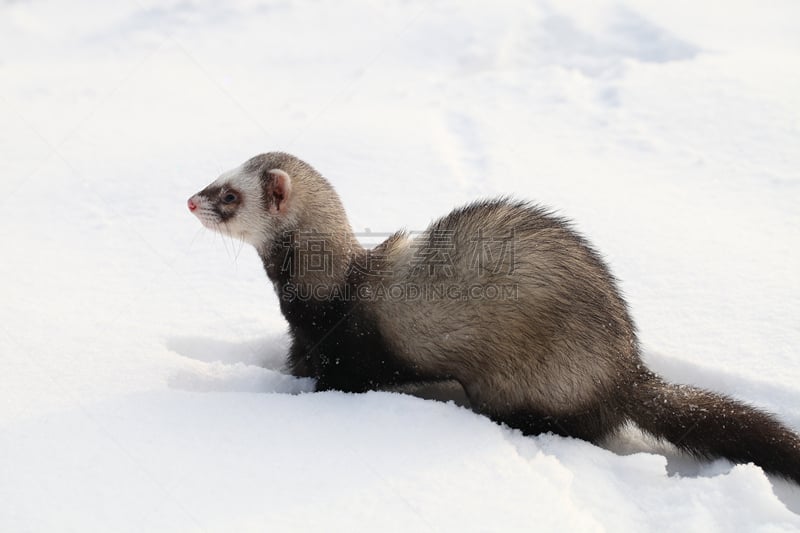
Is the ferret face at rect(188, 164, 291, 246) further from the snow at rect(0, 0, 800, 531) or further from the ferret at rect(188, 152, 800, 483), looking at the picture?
the snow at rect(0, 0, 800, 531)

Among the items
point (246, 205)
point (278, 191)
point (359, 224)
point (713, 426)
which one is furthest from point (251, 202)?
point (713, 426)

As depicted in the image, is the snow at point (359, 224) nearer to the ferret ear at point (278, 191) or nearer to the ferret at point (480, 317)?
the ferret at point (480, 317)

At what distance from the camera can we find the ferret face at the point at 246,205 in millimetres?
3059

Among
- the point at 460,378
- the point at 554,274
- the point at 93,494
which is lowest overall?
the point at 460,378

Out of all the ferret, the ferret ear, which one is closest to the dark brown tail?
the ferret

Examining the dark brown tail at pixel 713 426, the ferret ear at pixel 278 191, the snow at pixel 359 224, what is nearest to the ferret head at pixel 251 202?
the ferret ear at pixel 278 191

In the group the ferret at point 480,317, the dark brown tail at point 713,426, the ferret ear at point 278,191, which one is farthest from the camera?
the ferret ear at point 278,191

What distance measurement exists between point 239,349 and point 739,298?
2308 millimetres

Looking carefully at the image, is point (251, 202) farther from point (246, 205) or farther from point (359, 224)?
point (359, 224)

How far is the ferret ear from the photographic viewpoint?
119 inches

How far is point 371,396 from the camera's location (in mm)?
2633

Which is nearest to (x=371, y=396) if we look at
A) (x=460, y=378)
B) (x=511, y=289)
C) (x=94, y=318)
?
(x=460, y=378)

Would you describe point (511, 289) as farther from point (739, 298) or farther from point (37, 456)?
point (37, 456)

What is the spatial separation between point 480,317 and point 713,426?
895 millimetres
